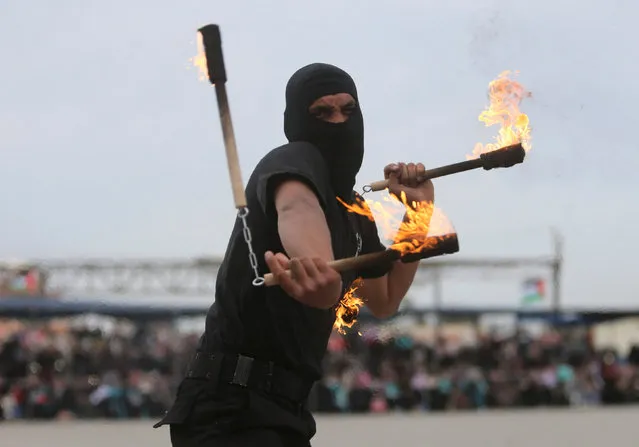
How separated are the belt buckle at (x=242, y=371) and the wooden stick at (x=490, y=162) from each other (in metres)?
0.87

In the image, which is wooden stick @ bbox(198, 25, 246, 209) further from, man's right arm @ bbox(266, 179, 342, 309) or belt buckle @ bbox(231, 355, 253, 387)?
belt buckle @ bbox(231, 355, 253, 387)

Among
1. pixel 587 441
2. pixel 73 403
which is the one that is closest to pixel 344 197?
pixel 587 441

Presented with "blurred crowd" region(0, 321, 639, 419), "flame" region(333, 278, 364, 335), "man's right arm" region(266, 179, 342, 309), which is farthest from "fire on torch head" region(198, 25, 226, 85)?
"blurred crowd" region(0, 321, 639, 419)

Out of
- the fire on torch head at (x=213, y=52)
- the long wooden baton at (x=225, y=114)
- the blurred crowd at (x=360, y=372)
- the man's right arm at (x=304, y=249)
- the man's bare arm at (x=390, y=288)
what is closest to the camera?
the man's right arm at (x=304, y=249)

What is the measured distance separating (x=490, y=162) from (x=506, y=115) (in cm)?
43

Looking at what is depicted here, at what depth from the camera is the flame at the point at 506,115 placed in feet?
12.3

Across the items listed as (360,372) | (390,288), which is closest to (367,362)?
(360,372)

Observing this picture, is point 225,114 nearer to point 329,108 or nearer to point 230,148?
point 230,148

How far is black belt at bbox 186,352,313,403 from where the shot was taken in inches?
139

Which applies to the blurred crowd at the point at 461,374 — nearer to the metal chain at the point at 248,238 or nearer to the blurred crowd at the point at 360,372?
the blurred crowd at the point at 360,372

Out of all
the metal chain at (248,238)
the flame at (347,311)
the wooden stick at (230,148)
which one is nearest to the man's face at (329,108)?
the wooden stick at (230,148)

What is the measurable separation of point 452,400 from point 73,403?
659 centimetres

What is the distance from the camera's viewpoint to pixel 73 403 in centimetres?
1775

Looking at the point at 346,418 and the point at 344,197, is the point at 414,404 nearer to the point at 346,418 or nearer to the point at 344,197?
the point at 346,418
